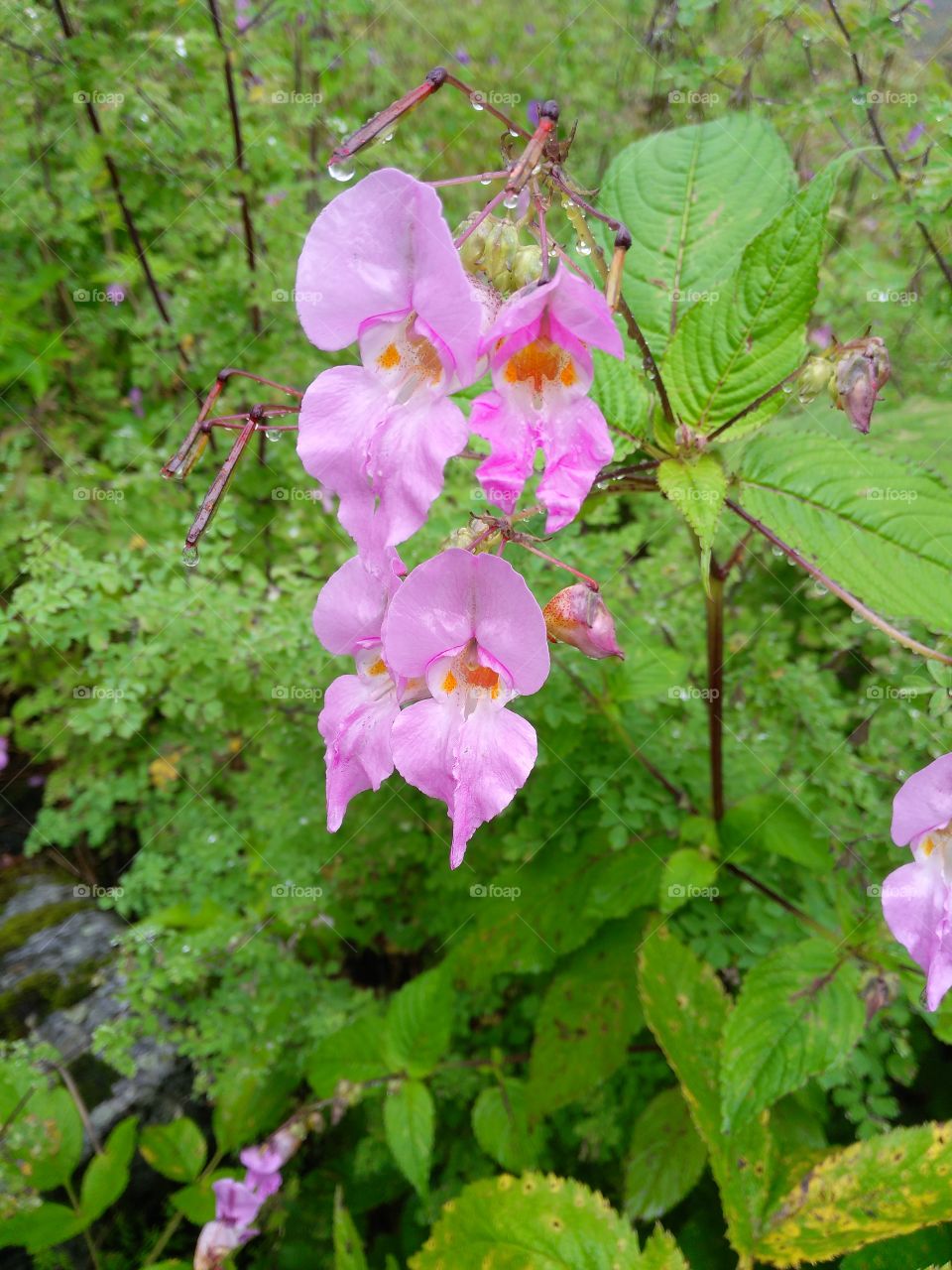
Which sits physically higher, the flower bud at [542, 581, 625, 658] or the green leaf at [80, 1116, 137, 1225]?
the flower bud at [542, 581, 625, 658]

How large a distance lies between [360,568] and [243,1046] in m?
1.62

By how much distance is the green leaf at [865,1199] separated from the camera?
4.52 feet

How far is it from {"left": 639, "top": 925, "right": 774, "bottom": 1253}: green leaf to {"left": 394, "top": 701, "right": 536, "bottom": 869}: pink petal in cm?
104

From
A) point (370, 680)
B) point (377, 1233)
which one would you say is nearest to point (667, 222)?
point (370, 680)

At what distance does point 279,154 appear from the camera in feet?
7.73

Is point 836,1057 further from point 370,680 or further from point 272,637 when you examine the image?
point 272,637

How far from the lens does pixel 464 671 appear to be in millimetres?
896

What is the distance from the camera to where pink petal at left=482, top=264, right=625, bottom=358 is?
73cm

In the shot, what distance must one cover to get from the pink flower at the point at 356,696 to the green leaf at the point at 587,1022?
3.72 feet
